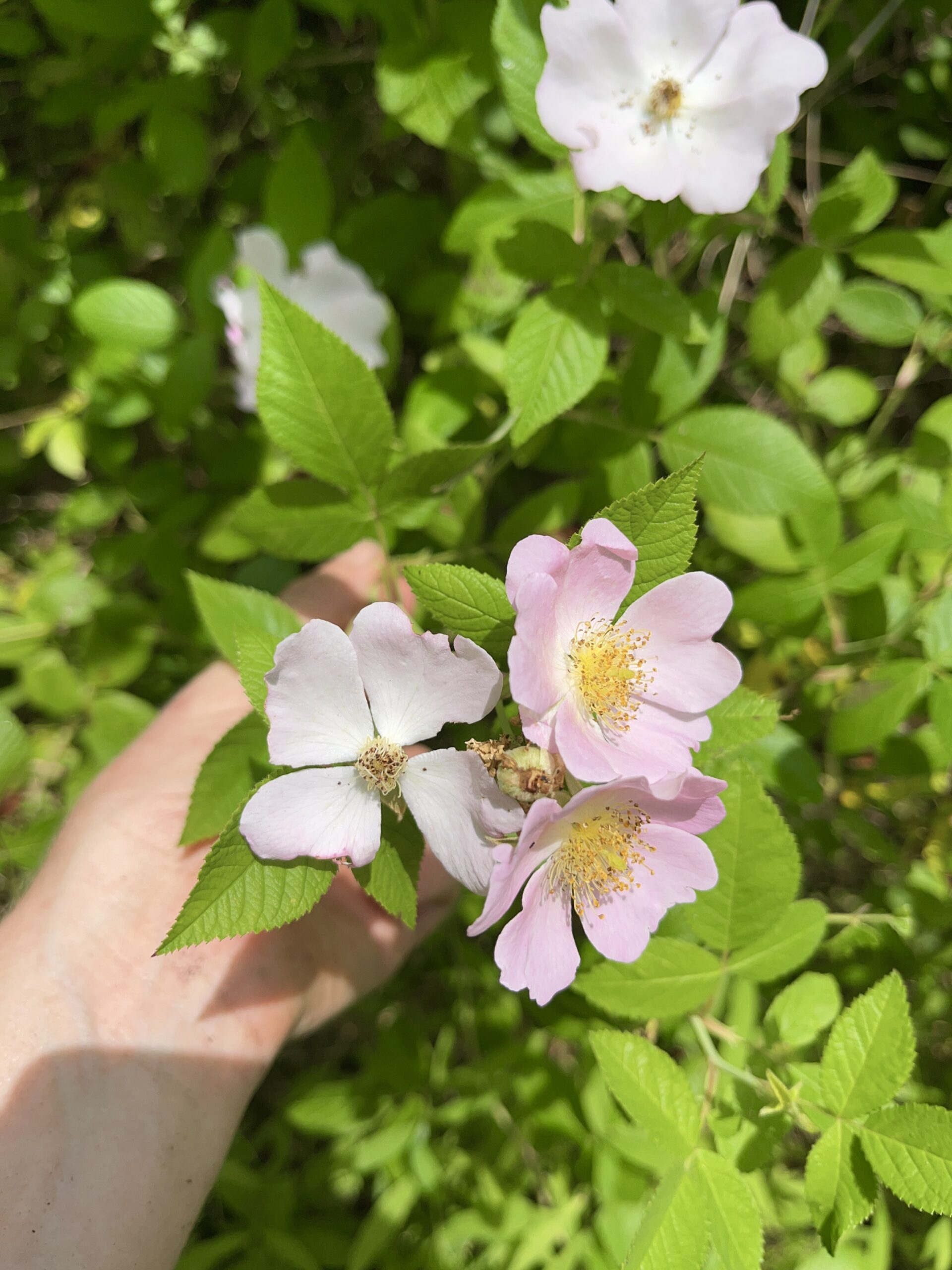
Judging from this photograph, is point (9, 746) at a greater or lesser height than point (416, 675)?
lesser

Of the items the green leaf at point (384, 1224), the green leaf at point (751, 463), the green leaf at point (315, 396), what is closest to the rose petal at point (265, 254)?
the green leaf at point (315, 396)

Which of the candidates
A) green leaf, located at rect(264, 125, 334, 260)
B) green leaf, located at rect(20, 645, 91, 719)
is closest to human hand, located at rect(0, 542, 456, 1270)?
green leaf, located at rect(20, 645, 91, 719)

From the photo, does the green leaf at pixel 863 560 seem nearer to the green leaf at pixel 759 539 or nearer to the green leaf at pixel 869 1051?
the green leaf at pixel 759 539

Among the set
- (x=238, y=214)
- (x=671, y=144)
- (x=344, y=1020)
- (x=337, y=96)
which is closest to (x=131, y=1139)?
(x=344, y=1020)

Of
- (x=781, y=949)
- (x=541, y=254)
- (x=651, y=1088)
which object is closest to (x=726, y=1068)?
(x=651, y=1088)

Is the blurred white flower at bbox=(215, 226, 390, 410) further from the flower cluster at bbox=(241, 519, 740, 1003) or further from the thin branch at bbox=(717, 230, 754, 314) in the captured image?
the flower cluster at bbox=(241, 519, 740, 1003)

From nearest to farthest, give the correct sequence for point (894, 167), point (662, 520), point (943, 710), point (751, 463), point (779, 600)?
point (662, 520)
point (943, 710)
point (751, 463)
point (779, 600)
point (894, 167)

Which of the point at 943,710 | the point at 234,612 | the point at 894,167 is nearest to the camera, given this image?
the point at 234,612

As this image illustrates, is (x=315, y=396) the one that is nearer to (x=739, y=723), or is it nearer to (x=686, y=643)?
(x=686, y=643)

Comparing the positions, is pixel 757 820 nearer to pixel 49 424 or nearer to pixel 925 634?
pixel 925 634
